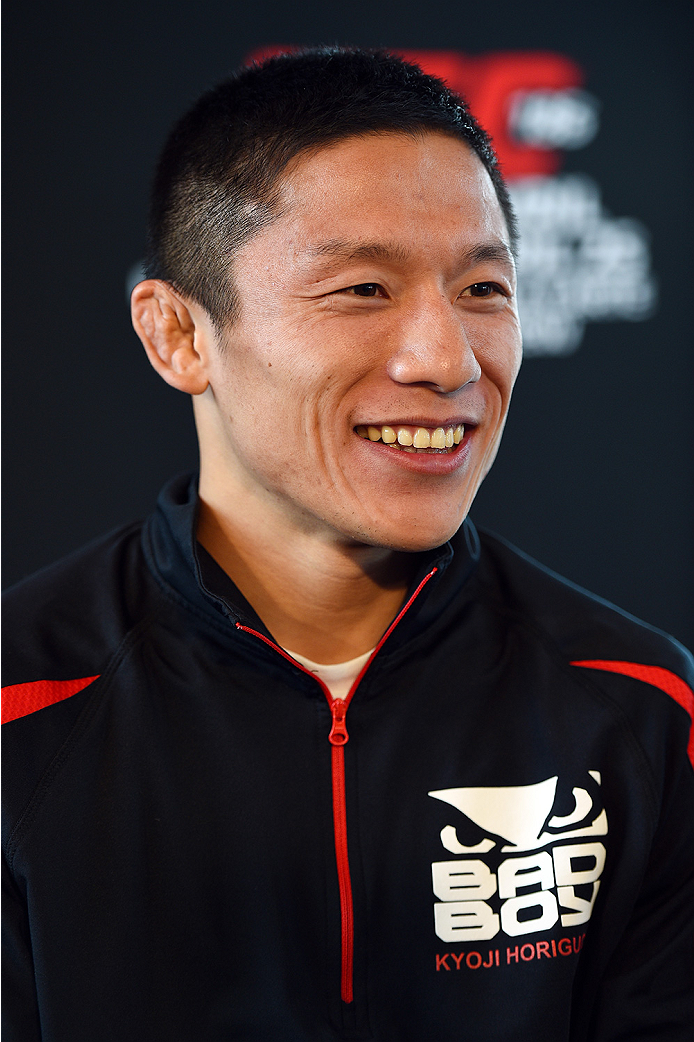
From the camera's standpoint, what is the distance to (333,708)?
1.07 m

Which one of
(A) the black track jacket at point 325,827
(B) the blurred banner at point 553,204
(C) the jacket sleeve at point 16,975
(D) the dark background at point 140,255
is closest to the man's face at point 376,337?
(A) the black track jacket at point 325,827

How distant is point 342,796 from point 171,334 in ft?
1.84

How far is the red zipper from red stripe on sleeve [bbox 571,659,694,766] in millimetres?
232

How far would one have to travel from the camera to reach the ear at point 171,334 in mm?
1152

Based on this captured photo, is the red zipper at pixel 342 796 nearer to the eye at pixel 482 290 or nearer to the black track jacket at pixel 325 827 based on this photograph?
the black track jacket at pixel 325 827

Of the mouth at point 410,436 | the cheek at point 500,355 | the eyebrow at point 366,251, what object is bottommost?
the mouth at point 410,436

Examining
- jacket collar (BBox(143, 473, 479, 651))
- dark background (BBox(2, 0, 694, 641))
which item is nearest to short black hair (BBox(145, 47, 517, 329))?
jacket collar (BBox(143, 473, 479, 651))

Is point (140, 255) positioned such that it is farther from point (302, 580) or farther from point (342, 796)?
point (342, 796)

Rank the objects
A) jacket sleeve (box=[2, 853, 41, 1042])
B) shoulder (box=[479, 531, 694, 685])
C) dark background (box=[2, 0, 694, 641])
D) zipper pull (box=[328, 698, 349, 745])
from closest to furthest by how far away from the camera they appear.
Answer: jacket sleeve (box=[2, 853, 41, 1042]) < zipper pull (box=[328, 698, 349, 745]) < shoulder (box=[479, 531, 694, 685]) < dark background (box=[2, 0, 694, 641])

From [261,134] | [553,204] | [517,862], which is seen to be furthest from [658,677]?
[553,204]

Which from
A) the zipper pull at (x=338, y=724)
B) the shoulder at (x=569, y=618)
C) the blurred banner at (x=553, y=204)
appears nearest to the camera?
the zipper pull at (x=338, y=724)

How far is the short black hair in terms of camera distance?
1.04 meters

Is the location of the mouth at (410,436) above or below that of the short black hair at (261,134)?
below

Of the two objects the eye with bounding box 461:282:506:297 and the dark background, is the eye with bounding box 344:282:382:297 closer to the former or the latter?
the eye with bounding box 461:282:506:297
